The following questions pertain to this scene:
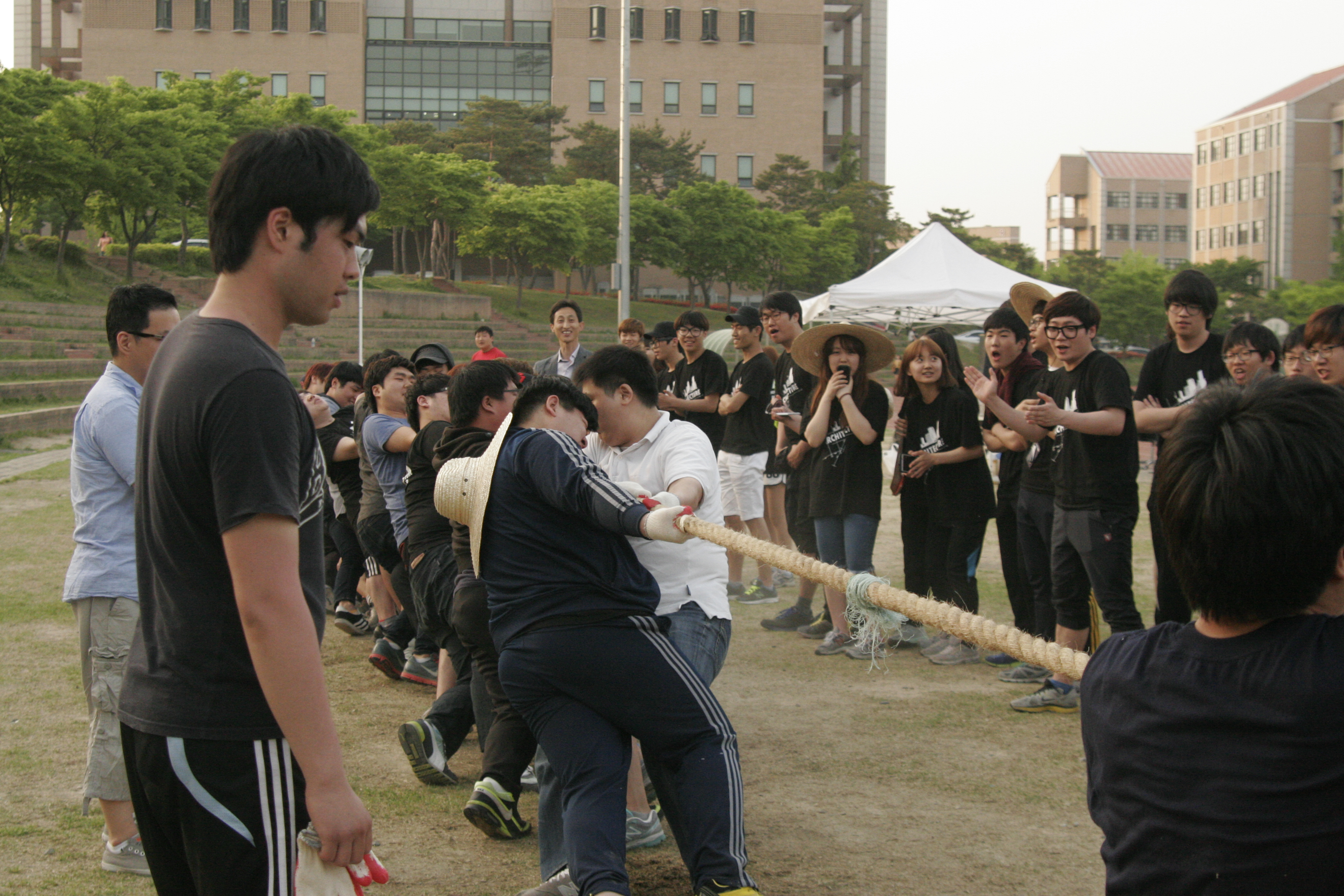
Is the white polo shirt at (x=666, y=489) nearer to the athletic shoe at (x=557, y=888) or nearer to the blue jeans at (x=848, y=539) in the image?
the athletic shoe at (x=557, y=888)

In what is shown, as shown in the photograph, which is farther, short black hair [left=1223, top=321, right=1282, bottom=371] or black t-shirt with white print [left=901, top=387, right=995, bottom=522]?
black t-shirt with white print [left=901, top=387, right=995, bottom=522]

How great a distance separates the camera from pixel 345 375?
7.59 meters

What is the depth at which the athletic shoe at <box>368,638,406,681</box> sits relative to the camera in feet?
19.4

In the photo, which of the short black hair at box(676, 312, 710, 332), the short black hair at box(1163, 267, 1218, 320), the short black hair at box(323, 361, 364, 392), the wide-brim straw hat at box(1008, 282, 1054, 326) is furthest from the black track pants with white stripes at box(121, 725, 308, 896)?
the short black hair at box(676, 312, 710, 332)

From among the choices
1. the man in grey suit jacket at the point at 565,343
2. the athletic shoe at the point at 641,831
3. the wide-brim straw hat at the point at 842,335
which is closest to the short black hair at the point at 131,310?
the athletic shoe at the point at 641,831

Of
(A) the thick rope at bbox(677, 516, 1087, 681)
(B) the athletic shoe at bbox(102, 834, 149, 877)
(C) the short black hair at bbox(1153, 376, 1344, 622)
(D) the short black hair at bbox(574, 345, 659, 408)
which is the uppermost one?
(D) the short black hair at bbox(574, 345, 659, 408)

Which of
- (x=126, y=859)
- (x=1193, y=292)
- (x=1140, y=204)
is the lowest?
(x=126, y=859)

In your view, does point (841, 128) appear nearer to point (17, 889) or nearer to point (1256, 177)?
point (1256, 177)

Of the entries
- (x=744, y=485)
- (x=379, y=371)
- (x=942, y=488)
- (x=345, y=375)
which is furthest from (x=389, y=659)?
(x=942, y=488)

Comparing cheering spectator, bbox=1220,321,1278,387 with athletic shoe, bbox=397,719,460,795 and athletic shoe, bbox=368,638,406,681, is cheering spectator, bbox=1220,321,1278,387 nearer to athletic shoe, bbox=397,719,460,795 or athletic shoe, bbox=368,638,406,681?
athletic shoe, bbox=397,719,460,795

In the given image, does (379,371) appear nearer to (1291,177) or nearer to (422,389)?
(422,389)

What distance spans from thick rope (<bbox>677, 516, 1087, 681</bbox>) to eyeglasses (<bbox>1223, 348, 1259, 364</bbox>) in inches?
130

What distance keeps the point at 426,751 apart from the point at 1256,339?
4.14m

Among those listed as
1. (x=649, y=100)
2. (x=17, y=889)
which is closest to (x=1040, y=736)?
(x=17, y=889)
